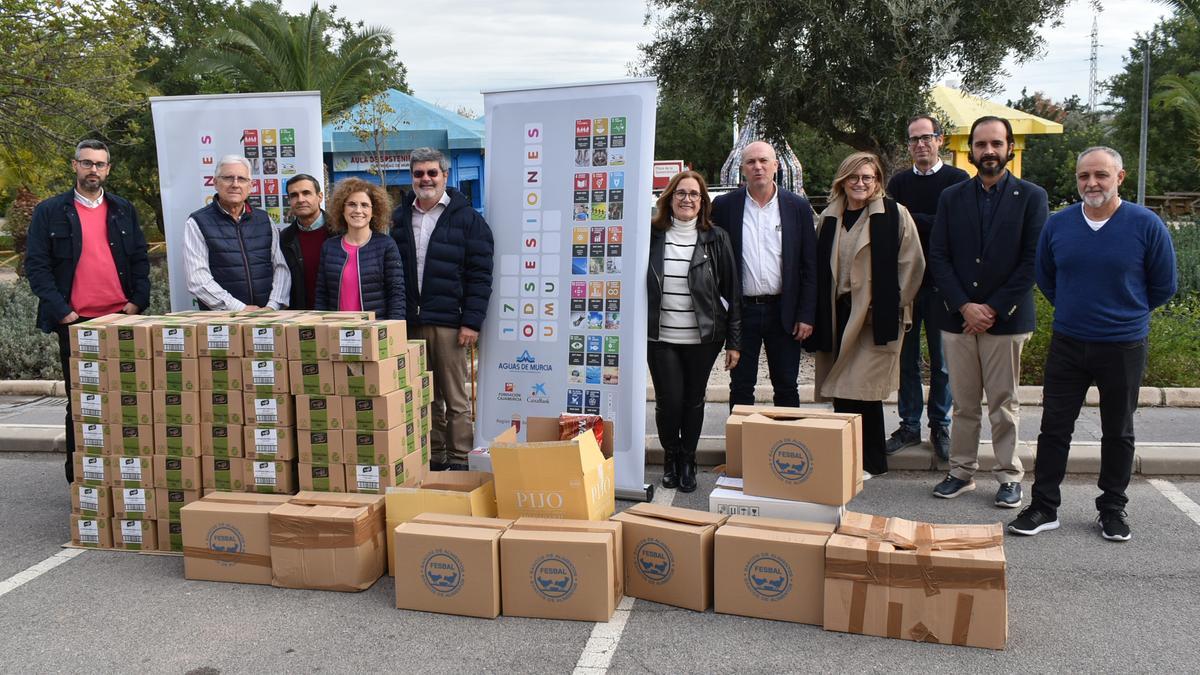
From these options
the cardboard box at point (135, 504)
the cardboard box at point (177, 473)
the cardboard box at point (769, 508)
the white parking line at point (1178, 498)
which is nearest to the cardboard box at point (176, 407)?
the cardboard box at point (177, 473)

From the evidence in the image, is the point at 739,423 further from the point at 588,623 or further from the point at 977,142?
the point at 977,142

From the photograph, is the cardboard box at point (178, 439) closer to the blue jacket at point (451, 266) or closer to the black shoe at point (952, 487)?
the blue jacket at point (451, 266)

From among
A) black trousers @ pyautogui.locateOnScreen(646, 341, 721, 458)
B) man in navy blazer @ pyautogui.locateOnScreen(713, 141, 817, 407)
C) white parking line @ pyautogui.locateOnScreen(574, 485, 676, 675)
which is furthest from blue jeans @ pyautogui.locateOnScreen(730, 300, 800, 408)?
white parking line @ pyautogui.locateOnScreen(574, 485, 676, 675)

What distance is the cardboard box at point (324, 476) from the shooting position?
5.00 metres

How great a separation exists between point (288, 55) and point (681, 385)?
713 inches

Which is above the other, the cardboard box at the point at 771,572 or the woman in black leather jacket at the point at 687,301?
the woman in black leather jacket at the point at 687,301

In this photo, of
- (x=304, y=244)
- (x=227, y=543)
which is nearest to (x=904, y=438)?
(x=304, y=244)

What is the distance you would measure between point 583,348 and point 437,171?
149 centimetres

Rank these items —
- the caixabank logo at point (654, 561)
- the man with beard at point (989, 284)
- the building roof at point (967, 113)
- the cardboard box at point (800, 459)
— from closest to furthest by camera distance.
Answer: the caixabank logo at point (654, 561) < the cardboard box at point (800, 459) < the man with beard at point (989, 284) < the building roof at point (967, 113)

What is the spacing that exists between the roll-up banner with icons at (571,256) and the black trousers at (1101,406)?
2352 millimetres

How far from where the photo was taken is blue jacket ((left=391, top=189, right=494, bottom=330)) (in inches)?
239

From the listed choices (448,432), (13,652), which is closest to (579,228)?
(448,432)

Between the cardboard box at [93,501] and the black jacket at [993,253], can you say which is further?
the black jacket at [993,253]

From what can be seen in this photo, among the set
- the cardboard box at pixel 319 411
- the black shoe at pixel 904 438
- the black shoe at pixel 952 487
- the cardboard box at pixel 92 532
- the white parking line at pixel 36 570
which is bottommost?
the white parking line at pixel 36 570
